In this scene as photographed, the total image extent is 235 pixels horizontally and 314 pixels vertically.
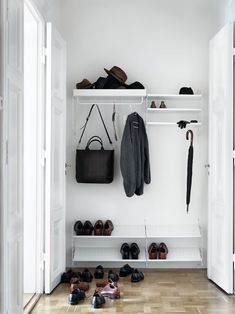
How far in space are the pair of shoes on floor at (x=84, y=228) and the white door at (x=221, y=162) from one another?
3.94ft

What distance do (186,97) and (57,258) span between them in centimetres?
210

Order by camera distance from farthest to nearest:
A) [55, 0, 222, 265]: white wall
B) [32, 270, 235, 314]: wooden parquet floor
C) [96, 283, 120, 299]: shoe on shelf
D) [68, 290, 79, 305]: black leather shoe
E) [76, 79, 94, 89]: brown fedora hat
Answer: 1. [55, 0, 222, 265]: white wall
2. [76, 79, 94, 89]: brown fedora hat
3. [96, 283, 120, 299]: shoe on shelf
4. [68, 290, 79, 305]: black leather shoe
5. [32, 270, 235, 314]: wooden parquet floor

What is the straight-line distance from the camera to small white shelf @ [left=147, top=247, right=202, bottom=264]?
425 cm

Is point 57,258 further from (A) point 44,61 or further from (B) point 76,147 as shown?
(A) point 44,61

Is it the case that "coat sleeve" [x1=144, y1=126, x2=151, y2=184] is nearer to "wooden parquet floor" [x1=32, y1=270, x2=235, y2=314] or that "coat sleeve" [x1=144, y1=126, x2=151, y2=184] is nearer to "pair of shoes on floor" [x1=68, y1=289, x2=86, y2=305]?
"wooden parquet floor" [x1=32, y1=270, x2=235, y2=314]

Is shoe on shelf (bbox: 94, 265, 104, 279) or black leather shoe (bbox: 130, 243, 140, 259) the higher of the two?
black leather shoe (bbox: 130, 243, 140, 259)

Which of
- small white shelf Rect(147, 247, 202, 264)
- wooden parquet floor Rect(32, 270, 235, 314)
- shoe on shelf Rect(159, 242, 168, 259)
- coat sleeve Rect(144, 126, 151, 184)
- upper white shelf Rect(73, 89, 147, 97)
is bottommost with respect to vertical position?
wooden parquet floor Rect(32, 270, 235, 314)

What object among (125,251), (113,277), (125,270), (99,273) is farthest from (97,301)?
(125,251)

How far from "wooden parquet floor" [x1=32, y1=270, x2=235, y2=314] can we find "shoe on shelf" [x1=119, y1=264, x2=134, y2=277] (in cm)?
8

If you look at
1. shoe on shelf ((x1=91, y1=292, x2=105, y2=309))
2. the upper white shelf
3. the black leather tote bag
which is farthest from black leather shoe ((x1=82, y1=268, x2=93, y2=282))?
the upper white shelf

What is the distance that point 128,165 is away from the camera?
4191 mm

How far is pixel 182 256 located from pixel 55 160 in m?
1.68

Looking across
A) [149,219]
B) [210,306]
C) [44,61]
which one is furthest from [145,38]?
[210,306]

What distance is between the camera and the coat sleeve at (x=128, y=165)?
4.18 metres
